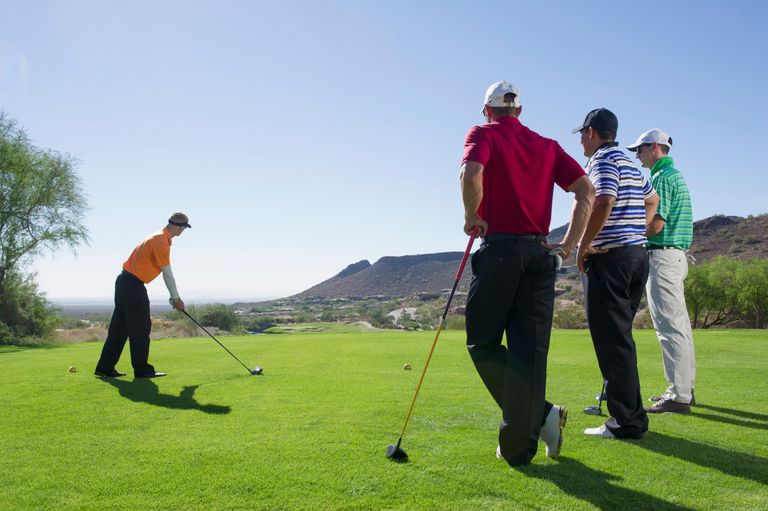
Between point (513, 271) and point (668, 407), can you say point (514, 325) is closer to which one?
point (513, 271)

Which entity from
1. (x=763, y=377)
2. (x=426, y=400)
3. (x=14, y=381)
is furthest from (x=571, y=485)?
(x=14, y=381)

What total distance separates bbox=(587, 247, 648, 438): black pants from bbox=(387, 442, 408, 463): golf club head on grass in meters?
1.60

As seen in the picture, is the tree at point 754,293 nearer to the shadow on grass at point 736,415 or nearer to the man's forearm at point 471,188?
the shadow on grass at point 736,415

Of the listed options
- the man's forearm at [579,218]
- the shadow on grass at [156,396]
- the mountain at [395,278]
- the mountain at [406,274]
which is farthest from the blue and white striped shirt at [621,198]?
the mountain at [395,278]

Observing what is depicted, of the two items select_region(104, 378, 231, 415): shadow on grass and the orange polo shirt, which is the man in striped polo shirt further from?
the orange polo shirt

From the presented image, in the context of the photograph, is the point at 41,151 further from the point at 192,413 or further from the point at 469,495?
the point at 469,495

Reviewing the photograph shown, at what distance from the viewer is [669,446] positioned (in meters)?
3.33

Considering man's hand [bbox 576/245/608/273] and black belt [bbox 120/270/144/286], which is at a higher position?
black belt [bbox 120/270/144/286]

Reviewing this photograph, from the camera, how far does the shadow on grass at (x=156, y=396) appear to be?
4531mm

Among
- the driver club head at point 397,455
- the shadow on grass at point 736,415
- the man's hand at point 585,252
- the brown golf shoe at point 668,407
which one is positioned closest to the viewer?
the driver club head at point 397,455

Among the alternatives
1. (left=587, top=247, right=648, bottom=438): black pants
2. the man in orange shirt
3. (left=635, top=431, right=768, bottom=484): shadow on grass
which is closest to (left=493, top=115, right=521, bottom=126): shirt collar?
(left=587, top=247, right=648, bottom=438): black pants

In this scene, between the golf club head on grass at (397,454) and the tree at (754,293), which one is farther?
the tree at (754,293)

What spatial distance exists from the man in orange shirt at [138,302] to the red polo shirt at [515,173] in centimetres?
493

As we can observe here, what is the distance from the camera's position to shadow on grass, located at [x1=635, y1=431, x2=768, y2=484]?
2.83 metres
